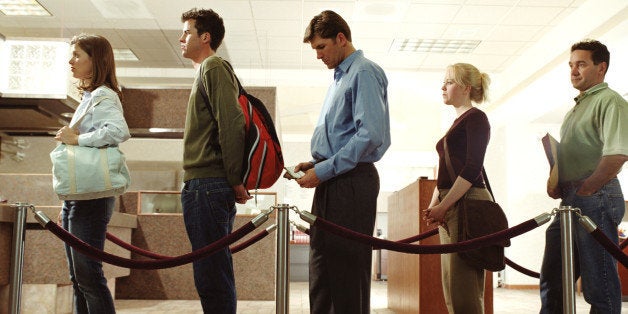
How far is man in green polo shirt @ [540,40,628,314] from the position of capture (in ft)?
6.67

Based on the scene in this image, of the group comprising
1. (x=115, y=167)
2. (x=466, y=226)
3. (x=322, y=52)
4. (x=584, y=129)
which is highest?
(x=322, y=52)

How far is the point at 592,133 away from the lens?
7.09 feet

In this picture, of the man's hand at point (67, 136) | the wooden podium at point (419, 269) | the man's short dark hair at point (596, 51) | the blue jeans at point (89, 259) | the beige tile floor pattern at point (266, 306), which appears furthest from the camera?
the beige tile floor pattern at point (266, 306)

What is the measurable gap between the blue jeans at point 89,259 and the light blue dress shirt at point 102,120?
0.21 metres

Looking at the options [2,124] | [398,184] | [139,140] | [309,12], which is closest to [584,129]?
[309,12]

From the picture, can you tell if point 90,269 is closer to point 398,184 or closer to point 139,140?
point 139,140

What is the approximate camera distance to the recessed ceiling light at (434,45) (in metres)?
7.50

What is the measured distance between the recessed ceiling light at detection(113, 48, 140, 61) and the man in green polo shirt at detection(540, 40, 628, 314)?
682cm

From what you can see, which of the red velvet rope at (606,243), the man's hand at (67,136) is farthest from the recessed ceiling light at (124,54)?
the red velvet rope at (606,243)

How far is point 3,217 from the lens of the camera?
2793mm

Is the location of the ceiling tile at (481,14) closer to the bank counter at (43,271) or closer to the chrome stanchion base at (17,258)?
the bank counter at (43,271)

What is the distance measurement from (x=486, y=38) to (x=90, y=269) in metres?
6.28

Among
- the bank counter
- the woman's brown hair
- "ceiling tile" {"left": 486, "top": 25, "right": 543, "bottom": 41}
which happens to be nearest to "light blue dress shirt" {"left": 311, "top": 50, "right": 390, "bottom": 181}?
the woman's brown hair

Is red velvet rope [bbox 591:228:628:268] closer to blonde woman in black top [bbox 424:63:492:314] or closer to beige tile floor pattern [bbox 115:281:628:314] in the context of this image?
blonde woman in black top [bbox 424:63:492:314]
